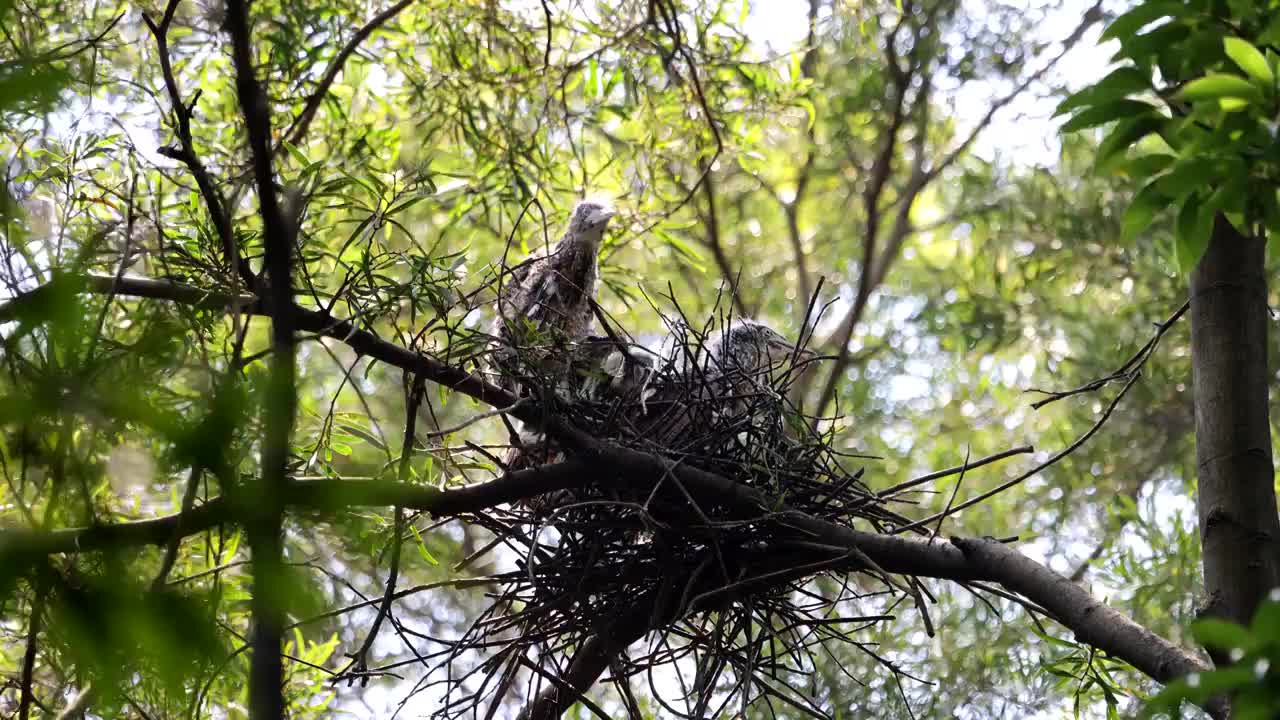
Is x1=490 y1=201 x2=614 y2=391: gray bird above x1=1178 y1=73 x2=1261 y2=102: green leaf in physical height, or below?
above

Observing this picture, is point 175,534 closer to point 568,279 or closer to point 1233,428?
point 1233,428

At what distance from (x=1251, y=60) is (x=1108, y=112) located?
245mm

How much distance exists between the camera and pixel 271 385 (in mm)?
960

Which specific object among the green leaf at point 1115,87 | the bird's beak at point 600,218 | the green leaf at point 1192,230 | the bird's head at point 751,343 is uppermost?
the bird's beak at point 600,218

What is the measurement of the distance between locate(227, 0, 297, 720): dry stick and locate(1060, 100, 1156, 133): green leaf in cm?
112

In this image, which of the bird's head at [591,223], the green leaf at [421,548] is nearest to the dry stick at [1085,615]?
the green leaf at [421,548]

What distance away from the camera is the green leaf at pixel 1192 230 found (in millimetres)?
1651

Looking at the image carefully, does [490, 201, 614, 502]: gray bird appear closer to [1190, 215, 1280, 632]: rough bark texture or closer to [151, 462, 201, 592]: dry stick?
[1190, 215, 1280, 632]: rough bark texture

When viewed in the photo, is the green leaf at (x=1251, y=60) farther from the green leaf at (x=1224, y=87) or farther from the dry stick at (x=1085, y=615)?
the dry stick at (x=1085, y=615)

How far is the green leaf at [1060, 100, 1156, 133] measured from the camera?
1.66 m

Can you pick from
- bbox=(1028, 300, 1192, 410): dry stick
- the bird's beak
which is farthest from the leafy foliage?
→ the bird's beak

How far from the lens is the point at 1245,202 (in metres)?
1.59

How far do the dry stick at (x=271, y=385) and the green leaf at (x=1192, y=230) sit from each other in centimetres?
125

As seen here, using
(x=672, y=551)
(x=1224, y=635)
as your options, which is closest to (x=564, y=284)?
(x=672, y=551)
